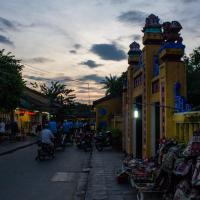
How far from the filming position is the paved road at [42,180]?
39.0 feet

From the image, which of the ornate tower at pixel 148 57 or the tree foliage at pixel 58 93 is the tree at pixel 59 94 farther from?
the ornate tower at pixel 148 57

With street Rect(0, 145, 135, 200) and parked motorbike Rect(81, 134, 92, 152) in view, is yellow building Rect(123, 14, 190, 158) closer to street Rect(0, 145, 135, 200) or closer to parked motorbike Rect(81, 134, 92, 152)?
street Rect(0, 145, 135, 200)

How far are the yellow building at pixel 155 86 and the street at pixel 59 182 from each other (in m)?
1.81

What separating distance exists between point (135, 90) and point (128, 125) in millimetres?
3179

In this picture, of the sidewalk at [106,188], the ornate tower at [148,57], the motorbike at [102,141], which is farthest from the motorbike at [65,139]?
the ornate tower at [148,57]

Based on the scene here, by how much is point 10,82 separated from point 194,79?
12.6 m

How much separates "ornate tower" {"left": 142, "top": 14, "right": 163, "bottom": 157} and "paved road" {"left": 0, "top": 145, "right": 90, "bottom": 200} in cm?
242

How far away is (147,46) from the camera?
16.2m

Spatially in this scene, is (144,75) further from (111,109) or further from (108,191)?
(111,109)

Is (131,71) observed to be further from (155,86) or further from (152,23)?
(155,86)

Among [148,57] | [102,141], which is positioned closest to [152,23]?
[148,57]

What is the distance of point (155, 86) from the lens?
15555 mm

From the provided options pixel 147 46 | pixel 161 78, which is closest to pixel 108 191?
pixel 161 78

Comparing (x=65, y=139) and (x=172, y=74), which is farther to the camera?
(x=65, y=139)
